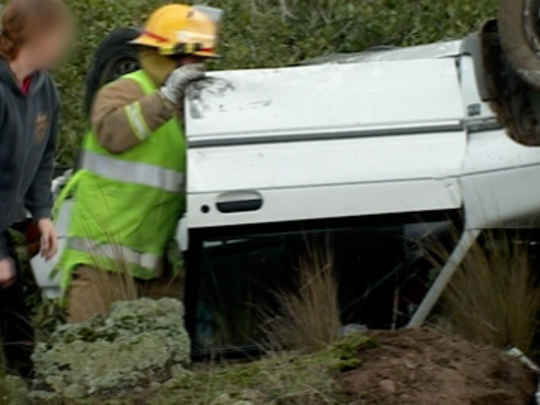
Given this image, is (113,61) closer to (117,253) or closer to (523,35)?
(117,253)

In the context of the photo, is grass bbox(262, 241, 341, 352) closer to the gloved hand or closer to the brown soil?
the brown soil

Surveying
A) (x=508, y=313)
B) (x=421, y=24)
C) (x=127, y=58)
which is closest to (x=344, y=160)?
(x=508, y=313)

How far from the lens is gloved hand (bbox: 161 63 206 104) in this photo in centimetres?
505

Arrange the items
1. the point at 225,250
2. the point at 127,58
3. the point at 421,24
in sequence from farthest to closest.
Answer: the point at 421,24 → the point at 127,58 → the point at 225,250

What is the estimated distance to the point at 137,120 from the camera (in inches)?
197

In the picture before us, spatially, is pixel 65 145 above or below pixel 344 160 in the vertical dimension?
below

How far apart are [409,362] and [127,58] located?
274 cm

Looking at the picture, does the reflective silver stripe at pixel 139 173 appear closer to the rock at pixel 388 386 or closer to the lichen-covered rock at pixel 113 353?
the lichen-covered rock at pixel 113 353

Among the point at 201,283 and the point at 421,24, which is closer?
the point at 201,283

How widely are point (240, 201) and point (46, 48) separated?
103cm

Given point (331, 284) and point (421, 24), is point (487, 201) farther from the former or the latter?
point (421, 24)

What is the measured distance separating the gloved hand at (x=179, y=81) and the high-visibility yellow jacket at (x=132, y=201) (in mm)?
131

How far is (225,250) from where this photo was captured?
500 centimetres

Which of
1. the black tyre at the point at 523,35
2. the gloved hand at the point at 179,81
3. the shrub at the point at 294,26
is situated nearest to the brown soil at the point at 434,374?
the black tyre at the point at 523,35
